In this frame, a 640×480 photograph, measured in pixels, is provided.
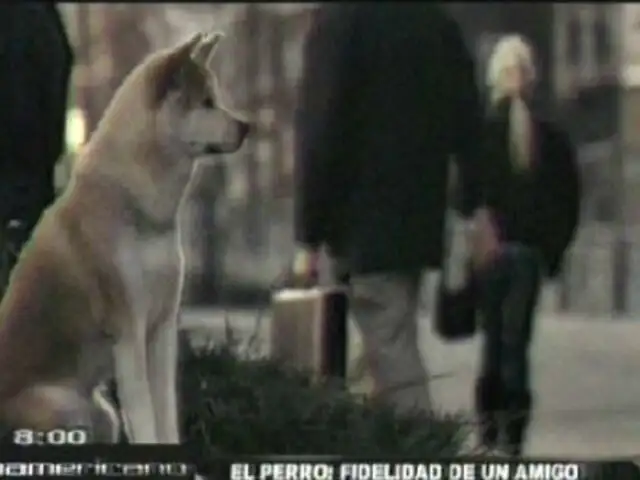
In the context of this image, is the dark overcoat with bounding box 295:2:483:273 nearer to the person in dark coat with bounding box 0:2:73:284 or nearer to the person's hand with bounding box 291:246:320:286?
the person's hand with bounding box 291:246:320:286

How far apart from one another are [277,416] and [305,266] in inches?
13.5

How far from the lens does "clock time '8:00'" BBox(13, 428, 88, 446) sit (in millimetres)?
2771

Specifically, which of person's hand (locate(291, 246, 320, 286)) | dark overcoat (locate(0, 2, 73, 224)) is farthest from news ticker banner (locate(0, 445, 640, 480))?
dark overcoat (locate(0, 2, 73, 224))

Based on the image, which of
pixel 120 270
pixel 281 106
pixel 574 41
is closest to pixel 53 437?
pixel 120 270

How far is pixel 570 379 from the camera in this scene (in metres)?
2.78

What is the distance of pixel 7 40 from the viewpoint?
276cm

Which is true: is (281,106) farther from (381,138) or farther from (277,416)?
(277,416)

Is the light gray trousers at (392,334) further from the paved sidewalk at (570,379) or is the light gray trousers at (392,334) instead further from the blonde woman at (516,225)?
the blonde woman at (516,225)

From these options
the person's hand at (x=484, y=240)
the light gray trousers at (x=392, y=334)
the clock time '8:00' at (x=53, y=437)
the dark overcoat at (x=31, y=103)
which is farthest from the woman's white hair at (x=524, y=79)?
the clock time '8:00' at (x=53, y=437)

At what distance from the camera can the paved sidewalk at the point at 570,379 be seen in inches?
108

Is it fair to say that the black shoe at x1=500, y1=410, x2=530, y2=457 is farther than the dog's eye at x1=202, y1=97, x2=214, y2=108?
Yes

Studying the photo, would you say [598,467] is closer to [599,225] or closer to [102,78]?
[599,225]

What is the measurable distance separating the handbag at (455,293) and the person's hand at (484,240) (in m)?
0.02

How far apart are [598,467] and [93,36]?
1.49 metres
